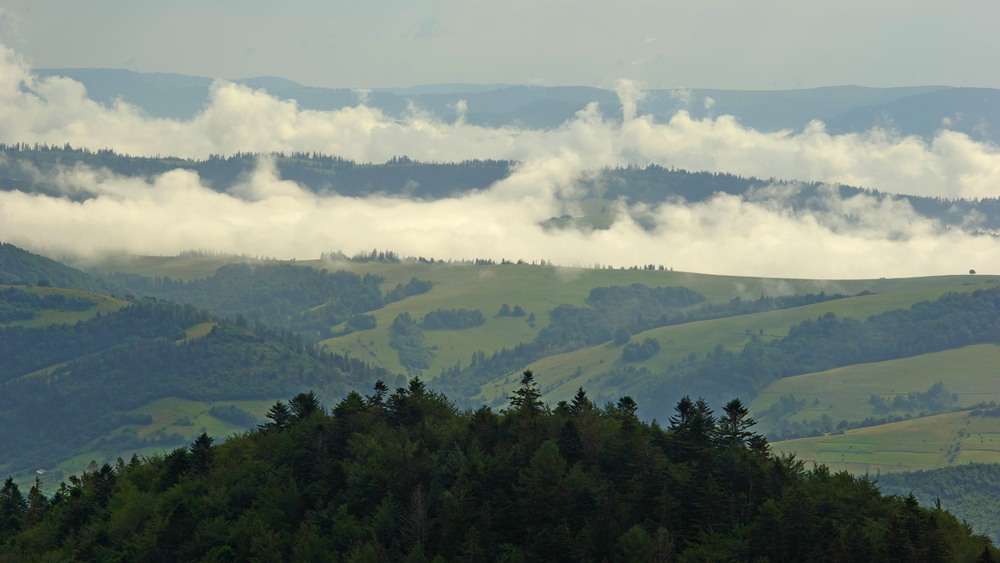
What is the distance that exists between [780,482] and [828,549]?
867 inches

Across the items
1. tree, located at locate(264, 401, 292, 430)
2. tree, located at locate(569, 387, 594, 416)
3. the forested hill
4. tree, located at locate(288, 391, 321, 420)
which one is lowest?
the forested hill

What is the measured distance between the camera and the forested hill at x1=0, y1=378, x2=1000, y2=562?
456ft

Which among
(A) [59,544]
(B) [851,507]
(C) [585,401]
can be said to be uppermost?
(C) [585,401]

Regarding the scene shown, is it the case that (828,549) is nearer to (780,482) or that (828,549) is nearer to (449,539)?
(780,482)

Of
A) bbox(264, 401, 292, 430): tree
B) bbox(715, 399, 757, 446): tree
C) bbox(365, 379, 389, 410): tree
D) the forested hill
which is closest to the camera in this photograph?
the forested hill

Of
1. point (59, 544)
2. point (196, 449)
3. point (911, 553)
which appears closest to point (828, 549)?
point (911, 553)

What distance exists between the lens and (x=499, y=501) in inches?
6053

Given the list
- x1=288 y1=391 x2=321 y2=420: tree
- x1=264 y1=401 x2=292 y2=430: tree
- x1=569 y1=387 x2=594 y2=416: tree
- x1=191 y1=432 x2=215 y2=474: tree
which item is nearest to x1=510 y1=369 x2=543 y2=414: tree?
Answer: x1=569 y1=387 x2=594 y2=416: tree

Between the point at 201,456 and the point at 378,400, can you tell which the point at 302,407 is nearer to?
the point at 378,400

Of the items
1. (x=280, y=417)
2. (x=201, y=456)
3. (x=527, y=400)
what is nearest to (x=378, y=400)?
(x=280, y=417)

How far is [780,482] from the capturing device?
506 feet

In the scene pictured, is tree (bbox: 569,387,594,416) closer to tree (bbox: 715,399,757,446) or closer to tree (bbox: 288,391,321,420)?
tree (bbox: 715,399,757,446)

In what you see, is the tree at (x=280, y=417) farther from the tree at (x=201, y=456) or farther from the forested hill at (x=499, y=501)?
the tree at (x=201, y=456)

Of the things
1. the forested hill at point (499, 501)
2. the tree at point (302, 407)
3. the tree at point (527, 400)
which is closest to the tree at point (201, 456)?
the forested hill at point (499, 501)
